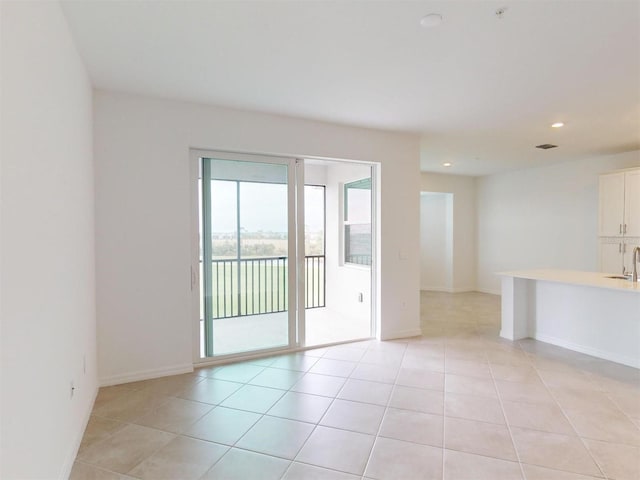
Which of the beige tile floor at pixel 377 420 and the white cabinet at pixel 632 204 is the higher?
the white cabinet at pixel 632 204

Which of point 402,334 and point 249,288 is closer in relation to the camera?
point 249,288

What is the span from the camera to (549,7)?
1940 millimetres

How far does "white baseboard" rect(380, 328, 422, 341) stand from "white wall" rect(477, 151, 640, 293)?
3.54 m

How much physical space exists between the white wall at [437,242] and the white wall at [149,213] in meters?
5.34

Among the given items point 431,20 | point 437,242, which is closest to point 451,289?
point 437,242

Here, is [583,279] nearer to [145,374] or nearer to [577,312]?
[577,312]

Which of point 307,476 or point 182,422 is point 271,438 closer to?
point 307,476

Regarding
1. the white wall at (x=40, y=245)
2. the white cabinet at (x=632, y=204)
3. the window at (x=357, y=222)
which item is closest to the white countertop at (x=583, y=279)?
the white cabinet at (x=632, y=204)

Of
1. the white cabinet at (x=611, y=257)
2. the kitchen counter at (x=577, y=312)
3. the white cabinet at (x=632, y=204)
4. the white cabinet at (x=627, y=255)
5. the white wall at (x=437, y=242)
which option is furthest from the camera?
the white wall at (x=437, y=242)

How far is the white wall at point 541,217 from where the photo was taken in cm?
615

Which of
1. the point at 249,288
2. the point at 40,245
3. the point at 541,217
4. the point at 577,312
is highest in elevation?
the point at 541,217

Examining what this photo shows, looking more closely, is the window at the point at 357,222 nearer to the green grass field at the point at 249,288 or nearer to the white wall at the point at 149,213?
the green grass field at the point at 249,288

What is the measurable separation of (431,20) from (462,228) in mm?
6642

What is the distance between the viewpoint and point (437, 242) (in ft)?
27.2
